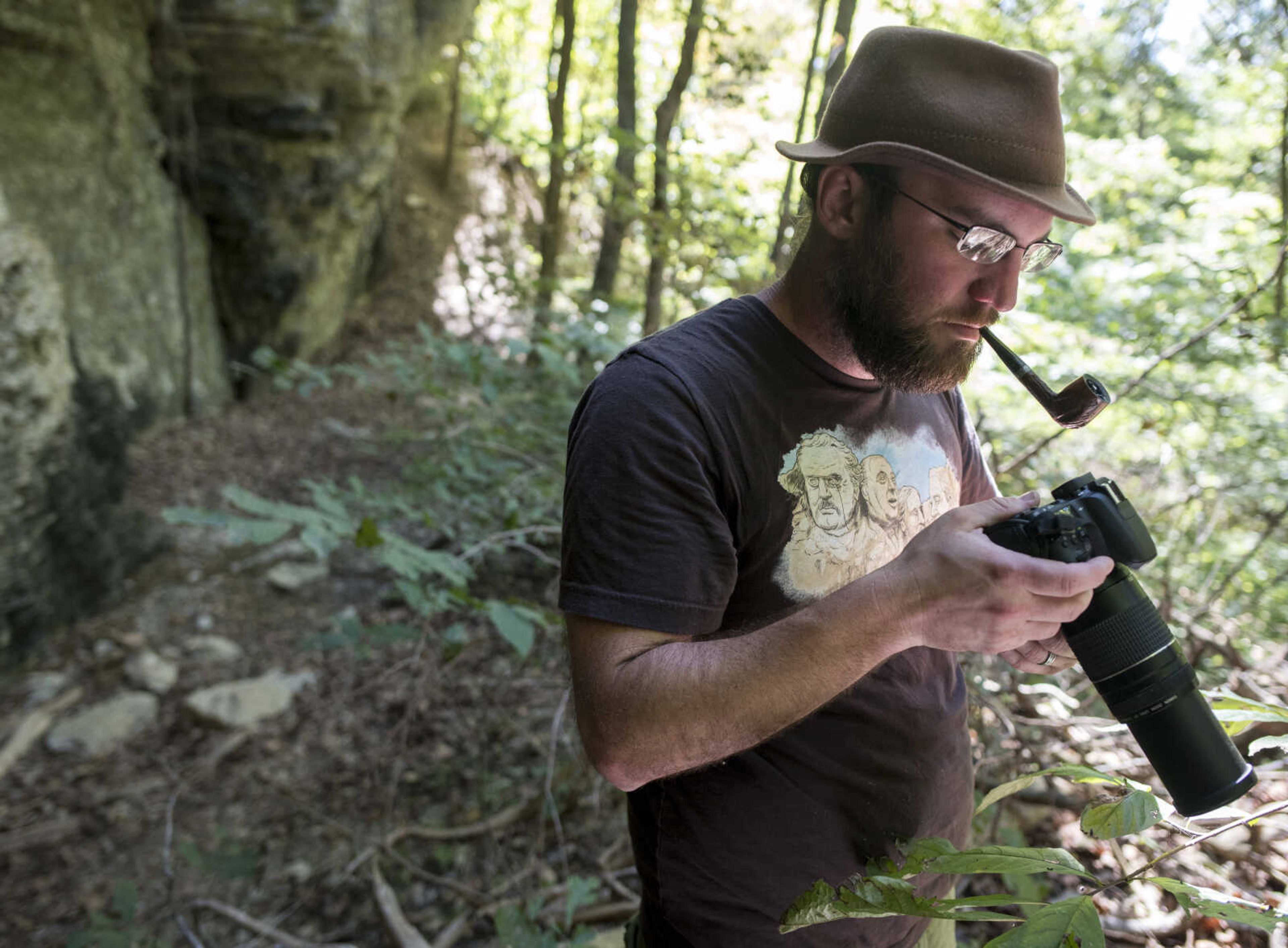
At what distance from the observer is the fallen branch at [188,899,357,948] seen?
2469mm

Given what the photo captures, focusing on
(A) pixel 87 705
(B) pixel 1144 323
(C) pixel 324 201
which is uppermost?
(B) pixel 1144 323

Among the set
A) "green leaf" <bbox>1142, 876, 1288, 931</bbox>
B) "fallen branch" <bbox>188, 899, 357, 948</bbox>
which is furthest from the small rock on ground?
"green leaf" <bbox>1142, 876, 1288, 931</bbox>

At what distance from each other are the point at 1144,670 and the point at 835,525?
1.54 ft

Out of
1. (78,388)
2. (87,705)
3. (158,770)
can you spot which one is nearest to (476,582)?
(158,770)

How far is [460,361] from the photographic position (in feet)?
11.5

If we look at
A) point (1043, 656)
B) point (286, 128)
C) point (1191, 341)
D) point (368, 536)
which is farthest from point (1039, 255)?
point (286, 128)

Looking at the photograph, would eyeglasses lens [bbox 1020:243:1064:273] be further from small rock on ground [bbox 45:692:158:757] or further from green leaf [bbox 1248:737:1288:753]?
small rock on ground [bbox 45:692:158:757]

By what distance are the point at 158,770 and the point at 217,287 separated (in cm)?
528

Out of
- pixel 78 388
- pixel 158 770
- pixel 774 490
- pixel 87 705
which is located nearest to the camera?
pixel 774 490

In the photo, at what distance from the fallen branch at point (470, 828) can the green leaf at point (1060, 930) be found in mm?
2509

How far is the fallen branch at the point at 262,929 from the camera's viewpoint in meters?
2.47

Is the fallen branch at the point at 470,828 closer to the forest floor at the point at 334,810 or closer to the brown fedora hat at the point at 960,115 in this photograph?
the forest floor at the point at 334,810

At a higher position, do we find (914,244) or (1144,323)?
(914,244)

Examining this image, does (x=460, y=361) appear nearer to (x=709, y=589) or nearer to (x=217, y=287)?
(x=709, y=589)
